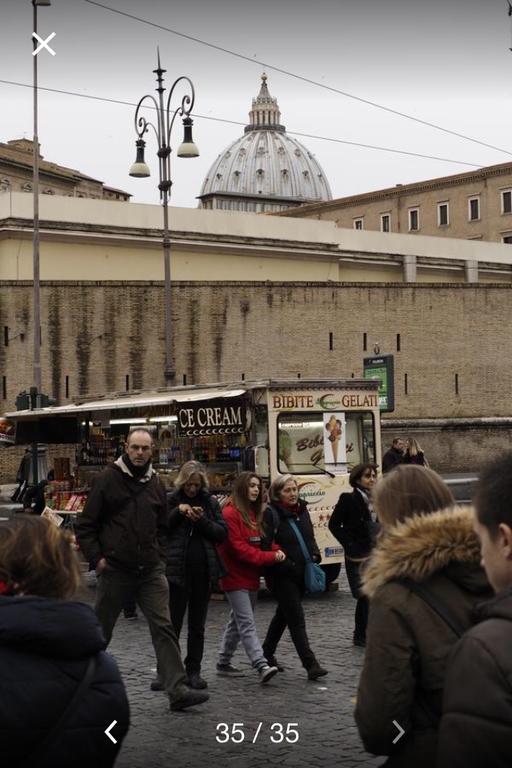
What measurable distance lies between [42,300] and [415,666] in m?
31.3

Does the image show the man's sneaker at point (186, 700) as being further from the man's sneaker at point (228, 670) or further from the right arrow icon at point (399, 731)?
the right arrow icon at point (399, 731)

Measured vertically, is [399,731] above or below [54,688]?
below

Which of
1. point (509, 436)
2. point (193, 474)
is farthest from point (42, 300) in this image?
point (193, 474)

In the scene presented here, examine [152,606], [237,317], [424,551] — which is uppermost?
[237,317]

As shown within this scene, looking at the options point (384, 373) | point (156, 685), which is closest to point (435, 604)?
point (156, 685)

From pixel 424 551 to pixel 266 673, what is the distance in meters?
4.84

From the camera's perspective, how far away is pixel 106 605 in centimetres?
714

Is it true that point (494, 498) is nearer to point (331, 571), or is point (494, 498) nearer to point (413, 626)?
point (413, 626)

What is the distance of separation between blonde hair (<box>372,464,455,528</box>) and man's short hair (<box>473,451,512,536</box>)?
89 cm

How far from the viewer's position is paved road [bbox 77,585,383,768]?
593cm

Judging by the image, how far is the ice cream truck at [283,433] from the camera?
44.0 ft

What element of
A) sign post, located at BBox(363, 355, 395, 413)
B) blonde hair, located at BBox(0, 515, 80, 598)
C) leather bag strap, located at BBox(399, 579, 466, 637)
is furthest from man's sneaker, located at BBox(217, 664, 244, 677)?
sign post, located at BBox(363, 355, 395, 413)

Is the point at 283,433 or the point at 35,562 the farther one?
the point at 283,433

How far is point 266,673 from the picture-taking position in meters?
7.80
